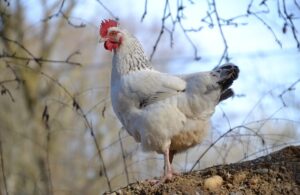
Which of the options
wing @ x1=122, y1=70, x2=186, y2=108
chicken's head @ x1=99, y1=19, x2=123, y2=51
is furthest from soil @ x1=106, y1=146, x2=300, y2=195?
chicken's head @ x1=99, y1=19, x2=123, y2=51

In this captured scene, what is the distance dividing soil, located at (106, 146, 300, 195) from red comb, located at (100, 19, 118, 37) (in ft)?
4.09

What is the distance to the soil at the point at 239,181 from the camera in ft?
11.7

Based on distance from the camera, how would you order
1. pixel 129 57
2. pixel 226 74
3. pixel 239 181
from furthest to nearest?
pixel 129 57, pixel 226 74, pixel 239 181

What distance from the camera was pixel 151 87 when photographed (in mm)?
4258

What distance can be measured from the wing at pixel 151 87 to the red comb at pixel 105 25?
439mm

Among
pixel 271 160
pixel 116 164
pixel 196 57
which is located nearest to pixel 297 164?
pixel 271 160

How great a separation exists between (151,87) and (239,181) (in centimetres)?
98

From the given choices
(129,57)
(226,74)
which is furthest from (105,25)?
(226,74)

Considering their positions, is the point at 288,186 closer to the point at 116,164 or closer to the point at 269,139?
the point at 269,139

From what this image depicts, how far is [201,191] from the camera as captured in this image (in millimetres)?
3561

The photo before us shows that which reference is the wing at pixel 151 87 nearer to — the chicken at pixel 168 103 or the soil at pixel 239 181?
the chicken at pixel 168 103

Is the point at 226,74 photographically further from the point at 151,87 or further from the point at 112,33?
the point at 112,33

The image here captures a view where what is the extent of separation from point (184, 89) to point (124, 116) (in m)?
0.46

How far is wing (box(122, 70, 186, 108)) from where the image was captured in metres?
4.24
